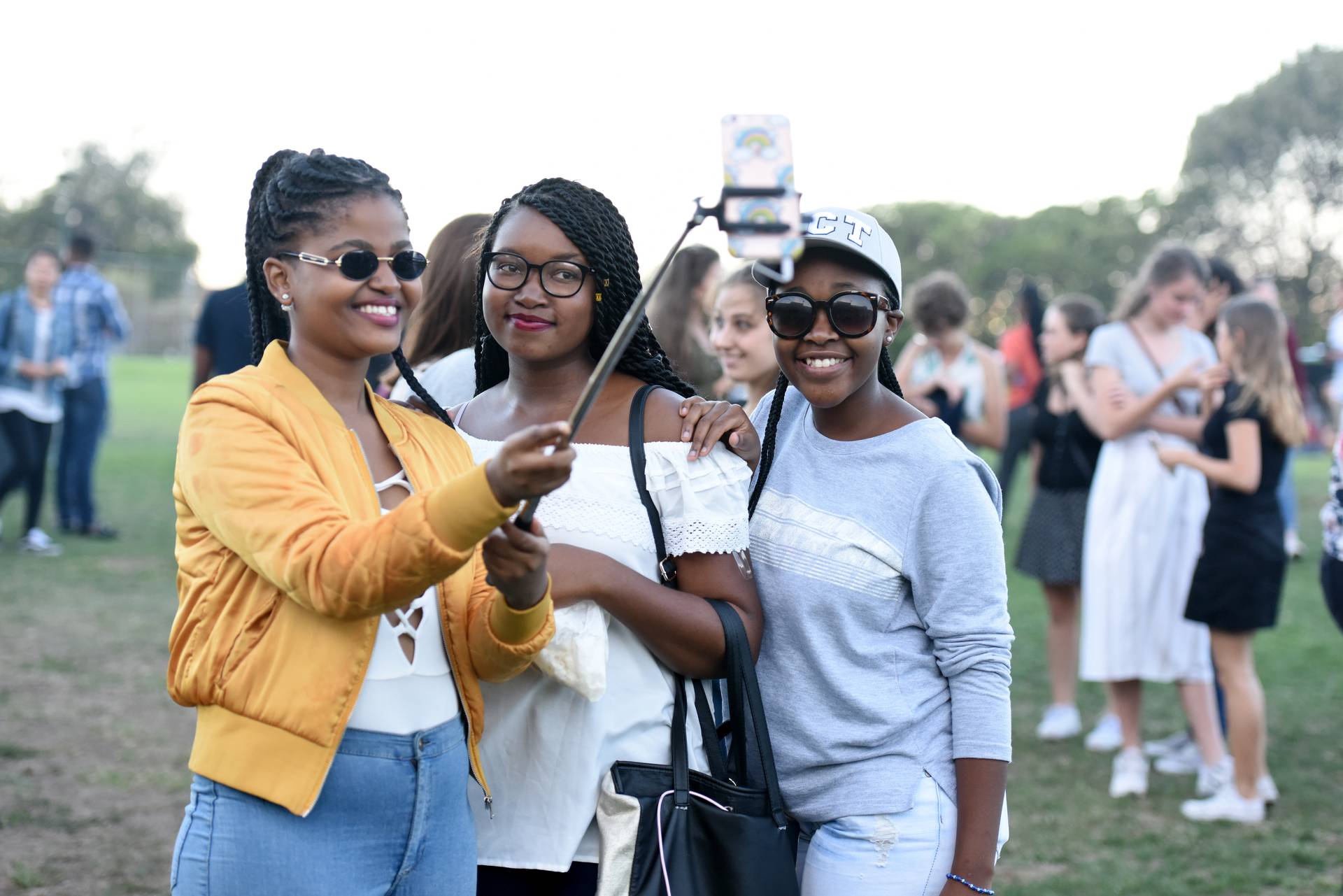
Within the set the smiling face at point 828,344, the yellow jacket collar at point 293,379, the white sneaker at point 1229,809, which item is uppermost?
the smiling face at point 828,344

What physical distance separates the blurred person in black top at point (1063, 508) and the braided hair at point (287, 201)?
4.96 meters

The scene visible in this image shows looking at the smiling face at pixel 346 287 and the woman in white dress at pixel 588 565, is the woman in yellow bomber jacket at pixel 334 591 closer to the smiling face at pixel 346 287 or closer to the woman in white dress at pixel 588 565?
the smiling face at pixel 346 287

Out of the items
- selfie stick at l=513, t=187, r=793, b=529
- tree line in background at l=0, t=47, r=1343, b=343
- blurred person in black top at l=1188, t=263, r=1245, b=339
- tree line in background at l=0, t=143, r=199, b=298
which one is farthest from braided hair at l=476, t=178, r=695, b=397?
tree line in background at l=0, t=143, r=199, b=298

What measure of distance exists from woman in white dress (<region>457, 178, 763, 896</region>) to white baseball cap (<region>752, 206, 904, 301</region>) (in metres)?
0.37

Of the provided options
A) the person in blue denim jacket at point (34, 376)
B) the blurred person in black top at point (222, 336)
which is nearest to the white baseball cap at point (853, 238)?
the blurred person in black top at point (222, 336)

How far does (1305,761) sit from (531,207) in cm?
525

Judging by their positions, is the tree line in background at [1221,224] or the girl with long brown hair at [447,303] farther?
the tree line in background at [1221,224]

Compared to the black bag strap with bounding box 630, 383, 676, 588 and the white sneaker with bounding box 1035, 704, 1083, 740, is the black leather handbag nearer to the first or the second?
the black bag strap with bounding box 630, 383, 676, 588

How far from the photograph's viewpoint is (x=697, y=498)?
242 centimetres

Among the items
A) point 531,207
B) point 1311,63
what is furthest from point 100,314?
point 1311,63

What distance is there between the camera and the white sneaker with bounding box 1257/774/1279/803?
5.41m

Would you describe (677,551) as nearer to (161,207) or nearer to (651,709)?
(651,709)

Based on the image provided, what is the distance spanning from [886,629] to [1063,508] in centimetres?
455

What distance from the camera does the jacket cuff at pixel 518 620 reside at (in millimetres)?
2057
